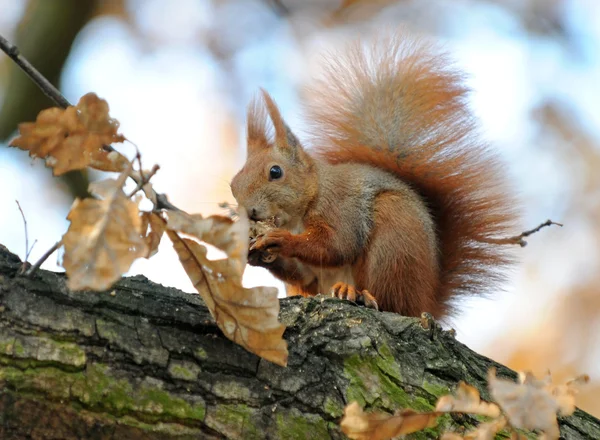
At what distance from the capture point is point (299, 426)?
1.35m

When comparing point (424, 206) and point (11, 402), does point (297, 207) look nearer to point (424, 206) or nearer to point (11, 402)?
point (424, 206)

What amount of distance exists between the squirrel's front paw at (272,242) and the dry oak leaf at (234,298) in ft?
3.75

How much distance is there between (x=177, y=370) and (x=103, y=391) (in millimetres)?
135

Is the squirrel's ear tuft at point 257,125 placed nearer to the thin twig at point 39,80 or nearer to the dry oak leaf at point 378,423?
the thin twig at point 39,80

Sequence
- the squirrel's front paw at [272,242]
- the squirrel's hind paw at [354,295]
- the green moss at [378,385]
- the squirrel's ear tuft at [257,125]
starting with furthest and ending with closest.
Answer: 1. the squirrel's ear tuft at [257,125]
2. the squirrel's front paw at [272,242]
3. the squirrel's hind paw at [354,295]
4. the green moss at [378,385]

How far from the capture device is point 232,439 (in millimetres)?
1280

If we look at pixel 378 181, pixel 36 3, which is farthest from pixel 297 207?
pixel 36 3

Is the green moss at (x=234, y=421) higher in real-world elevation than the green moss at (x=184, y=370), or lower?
lower

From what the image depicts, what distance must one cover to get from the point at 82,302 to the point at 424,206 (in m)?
1.66

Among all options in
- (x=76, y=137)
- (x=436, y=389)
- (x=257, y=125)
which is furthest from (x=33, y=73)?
(x=257, y=125)

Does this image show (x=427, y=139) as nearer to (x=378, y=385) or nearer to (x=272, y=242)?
(x=272, y=242)

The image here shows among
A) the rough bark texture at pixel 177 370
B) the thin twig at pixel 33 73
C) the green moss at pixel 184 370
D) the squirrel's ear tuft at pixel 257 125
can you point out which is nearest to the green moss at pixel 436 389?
the rough bark texture at pixel 177 370

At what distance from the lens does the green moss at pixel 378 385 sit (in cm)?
143

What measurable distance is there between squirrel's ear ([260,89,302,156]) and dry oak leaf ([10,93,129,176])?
5.60ft
